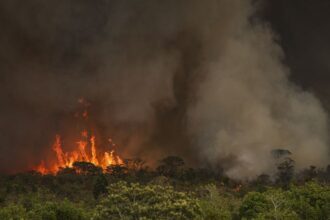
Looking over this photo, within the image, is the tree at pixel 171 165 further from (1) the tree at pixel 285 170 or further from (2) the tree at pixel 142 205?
(2) the tree at pixel 142 205

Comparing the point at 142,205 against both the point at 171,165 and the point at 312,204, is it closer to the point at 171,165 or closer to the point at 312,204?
the point at 312,204

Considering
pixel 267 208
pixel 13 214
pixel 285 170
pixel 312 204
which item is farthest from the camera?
pixel 285 170

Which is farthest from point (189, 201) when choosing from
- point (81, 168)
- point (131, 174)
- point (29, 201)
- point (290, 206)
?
point (81, 168)

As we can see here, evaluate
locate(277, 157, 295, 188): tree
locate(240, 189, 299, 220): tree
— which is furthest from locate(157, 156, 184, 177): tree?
locate(240, 189, 299, 220): tree

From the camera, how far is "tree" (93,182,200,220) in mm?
45094

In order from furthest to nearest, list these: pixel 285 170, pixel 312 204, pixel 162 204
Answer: pixel 285 170 < pixel 312 204 < pixel 162 204

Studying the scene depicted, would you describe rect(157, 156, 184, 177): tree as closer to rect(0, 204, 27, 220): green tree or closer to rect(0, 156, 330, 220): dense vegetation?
rect(0, 156, 330, 220): dense vegetation

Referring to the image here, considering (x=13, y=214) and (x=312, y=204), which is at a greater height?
(x=312, y=204)

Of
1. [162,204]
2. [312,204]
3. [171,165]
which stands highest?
[171,165]

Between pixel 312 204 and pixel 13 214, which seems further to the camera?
pixel 312 204

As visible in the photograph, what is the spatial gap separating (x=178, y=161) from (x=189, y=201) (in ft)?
354

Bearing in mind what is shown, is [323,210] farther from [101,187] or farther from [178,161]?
[178,161]

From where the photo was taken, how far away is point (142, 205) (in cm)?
4550

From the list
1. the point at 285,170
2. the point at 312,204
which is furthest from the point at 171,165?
the point at 312,204
